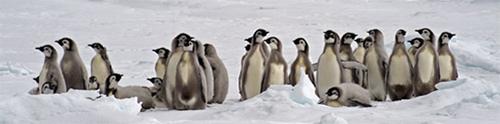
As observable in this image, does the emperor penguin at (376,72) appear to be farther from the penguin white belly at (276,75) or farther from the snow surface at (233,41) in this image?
the snow surface at (233,41)

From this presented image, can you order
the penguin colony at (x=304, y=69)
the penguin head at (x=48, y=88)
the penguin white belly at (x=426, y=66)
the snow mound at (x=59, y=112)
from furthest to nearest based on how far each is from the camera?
1. the penguin white belly at (x=426, y=66)
2. the penguin colony at (x=304, y=69)
3. the penguin head at (x=48, y=88)
4. the snow mound at (x=59, y=112)

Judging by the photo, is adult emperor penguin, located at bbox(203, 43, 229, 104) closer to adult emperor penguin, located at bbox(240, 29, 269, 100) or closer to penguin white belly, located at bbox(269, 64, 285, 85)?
adult emperor penguin, located at bbox(240, 29, 269, 100)

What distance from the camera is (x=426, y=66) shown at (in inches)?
296

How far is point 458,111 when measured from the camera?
4.88 metres

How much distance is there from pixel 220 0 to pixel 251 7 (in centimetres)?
285

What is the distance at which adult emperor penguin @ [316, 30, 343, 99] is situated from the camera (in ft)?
24.2

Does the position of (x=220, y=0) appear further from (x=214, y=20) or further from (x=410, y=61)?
(x=410, y=61)

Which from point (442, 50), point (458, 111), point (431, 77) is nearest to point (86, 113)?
point (458, 111)

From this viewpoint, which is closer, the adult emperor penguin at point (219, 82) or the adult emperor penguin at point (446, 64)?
the adult emperor penguin at point (219, 82)

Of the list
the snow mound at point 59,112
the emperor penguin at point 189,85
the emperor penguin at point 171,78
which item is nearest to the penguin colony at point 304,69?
the emperor penguin at point 171,78

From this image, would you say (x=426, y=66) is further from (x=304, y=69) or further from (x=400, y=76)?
(x=304, y=69)

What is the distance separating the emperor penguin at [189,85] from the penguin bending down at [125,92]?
28 cm

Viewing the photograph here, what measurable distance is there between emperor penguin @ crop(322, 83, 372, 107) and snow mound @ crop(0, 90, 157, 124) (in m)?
2.45

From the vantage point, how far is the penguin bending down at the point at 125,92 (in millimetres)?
6500
